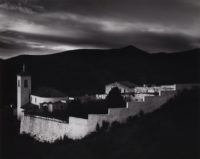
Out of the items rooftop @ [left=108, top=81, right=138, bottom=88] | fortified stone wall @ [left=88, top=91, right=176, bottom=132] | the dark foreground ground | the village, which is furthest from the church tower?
rooftop @ [left=108, top=81, right=138, bottom=88]

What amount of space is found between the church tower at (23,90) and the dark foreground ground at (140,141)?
14.6 inches

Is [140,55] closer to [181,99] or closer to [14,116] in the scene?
[181,99]

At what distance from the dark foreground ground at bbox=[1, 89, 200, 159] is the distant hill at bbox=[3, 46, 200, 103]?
42 cm

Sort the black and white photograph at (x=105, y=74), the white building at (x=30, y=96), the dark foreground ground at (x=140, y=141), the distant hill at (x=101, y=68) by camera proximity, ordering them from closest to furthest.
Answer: the dark foreground ground at (x=140, y=141) → the black and white photograph at (x=105, y=74) → the distant hill at (x=101, y=68) → the white building at (x=30, y=96)

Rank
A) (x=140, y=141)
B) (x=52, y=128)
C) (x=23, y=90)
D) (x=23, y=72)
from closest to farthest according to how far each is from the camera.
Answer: (x=140, y=141)
(x=23, y=72)
(x=52, y=128)
(x=23, y=90)

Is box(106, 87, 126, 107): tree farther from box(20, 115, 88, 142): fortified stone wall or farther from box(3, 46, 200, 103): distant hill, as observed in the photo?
box(20, 115, 88, 142): fortified stone wall

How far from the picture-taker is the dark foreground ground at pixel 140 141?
667cm

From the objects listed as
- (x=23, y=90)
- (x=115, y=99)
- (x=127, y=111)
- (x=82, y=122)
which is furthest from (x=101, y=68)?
(x=23, y=90)

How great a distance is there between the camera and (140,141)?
22.3 ft

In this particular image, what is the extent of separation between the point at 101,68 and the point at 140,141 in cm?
134

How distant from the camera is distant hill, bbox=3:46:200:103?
7.06 metres

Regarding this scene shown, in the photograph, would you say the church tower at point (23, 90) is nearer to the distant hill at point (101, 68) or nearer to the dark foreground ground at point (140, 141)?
the distant hill at point (101, 68)

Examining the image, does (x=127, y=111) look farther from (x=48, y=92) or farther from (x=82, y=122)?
(x=48, y=92)

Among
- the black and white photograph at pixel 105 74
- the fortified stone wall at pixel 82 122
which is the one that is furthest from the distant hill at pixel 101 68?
the fortified stone wall at pixel 82 122
